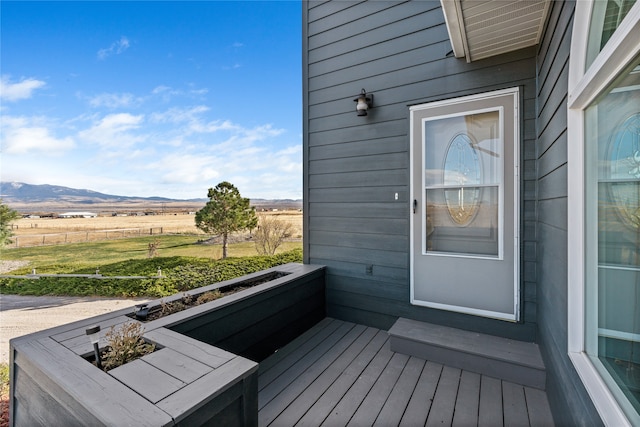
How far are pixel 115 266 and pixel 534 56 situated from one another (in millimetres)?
9459

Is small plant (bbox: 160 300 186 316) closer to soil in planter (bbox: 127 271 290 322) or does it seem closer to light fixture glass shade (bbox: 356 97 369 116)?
soil in planter (bbox: 127 271 290 322)

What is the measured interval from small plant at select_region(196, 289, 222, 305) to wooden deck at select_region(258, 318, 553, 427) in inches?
24.5

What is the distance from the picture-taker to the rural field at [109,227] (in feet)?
23.1

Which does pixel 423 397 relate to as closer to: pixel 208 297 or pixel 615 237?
pixel 615 237

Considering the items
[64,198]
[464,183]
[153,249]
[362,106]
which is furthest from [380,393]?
[64,198]

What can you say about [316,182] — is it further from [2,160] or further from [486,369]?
[2,160]

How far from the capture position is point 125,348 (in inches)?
49.2

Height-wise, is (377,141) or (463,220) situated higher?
(377,141)

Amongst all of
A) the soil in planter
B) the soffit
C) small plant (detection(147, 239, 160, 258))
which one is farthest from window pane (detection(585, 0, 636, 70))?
small plant (detection(147, 239, 160, 258))

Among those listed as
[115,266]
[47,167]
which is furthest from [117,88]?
[115,266]

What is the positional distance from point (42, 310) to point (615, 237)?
8.01 meters

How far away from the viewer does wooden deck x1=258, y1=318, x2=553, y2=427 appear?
156 centimetres

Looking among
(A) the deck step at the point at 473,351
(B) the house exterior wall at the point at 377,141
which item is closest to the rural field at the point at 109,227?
(B) the house exterior wall at the point at 377,141

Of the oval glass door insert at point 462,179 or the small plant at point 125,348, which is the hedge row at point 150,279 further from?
the small plant at point 125,348
